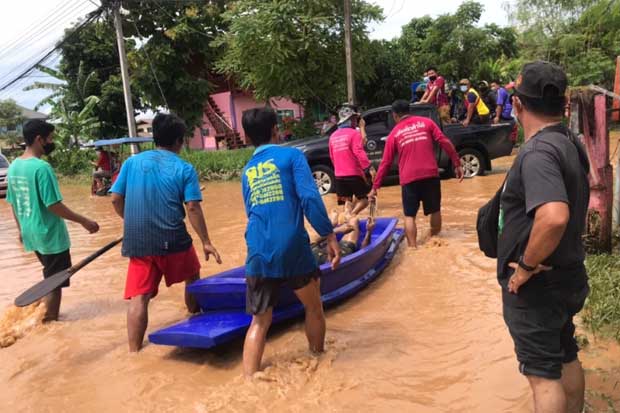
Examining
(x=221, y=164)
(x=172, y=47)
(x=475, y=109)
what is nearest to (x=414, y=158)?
(x=475, y=109)

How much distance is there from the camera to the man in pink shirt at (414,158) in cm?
609

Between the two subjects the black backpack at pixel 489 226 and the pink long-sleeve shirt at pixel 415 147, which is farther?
the pink long-sleeve shirt at pixel 415 147

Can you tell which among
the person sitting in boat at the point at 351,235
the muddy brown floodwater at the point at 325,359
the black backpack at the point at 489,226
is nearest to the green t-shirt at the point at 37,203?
the muddy brown floodwater at the point at 325,359

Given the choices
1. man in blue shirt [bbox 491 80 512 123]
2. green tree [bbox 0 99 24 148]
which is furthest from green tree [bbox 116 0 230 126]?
green tree [bbox 0 99 24 148]

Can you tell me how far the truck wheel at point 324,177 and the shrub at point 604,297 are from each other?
6.49 meters

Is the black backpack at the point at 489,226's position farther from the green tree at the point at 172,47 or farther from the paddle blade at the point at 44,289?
the green tree at the point at 172,47

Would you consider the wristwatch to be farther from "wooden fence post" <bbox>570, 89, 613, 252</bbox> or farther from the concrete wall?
the concrete wall

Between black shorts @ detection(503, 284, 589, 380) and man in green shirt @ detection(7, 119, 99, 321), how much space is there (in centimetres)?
385

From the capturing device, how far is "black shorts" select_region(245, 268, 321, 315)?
330 cm

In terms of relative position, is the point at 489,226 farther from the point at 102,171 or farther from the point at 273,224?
the point at 102,171

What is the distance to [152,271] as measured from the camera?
3.99 metres

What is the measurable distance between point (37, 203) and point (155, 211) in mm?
1405

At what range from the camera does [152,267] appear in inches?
157

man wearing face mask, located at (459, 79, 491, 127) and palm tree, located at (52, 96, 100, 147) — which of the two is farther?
palm tree, located at (52, 96, 100, 147)
